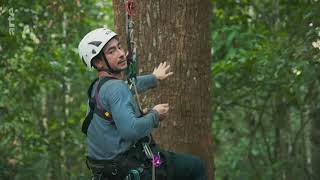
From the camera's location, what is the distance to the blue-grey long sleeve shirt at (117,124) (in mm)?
4480

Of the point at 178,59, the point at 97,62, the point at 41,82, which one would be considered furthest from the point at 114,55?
the point at 41,82

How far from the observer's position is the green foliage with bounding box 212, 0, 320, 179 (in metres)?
8.26

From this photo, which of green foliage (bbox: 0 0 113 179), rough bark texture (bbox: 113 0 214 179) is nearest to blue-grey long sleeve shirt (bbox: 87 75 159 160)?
rough bark texture (bbox: 113 0 214 179)

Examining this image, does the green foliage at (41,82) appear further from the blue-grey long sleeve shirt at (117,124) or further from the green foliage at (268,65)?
the blue-grey long sleeve shirt at (117,124)

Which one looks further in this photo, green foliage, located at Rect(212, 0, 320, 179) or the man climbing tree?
green foliage, located at Rect(212, 0, 320, 179)

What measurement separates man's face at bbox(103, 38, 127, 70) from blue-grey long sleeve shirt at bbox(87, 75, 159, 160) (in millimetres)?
179

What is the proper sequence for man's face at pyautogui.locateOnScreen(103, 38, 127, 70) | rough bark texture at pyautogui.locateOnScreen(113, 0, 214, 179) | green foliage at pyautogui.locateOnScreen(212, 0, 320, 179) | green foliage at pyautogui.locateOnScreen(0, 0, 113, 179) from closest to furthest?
1. man's face at pyautogui.locateOnScreen(103, 38, 127, 70)
2. rough bark texture at pyautogui.locateOnScreen(113, 0, 214, 179)
3. green foliage at pyautogui.locateOnScreen(212, 0, 320, 179)
4. green foliage at pyautogui.locateOnScreen(0, 0, 113, 179)

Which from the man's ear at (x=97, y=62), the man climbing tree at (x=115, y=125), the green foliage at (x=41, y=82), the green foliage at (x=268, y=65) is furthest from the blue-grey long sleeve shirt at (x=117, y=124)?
the green foliage at (x=268, y=65)

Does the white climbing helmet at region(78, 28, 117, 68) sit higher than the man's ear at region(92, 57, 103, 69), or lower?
higher

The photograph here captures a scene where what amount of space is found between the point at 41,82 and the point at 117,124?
5510mm

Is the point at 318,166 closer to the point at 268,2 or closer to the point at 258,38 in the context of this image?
the point at 258,38

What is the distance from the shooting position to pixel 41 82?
9.81m

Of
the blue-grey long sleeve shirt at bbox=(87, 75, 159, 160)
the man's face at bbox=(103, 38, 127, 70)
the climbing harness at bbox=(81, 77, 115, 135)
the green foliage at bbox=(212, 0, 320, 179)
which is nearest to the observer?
the blue-grey long sleeve shirt at bbox=(87, 75, 159, 160)

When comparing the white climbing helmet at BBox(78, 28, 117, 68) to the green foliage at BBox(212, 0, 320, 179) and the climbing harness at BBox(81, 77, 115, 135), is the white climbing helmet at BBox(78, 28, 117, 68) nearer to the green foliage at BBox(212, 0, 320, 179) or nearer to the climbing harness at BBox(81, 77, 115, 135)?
the climbing harness at BBox(81, 77, 115, 135)
